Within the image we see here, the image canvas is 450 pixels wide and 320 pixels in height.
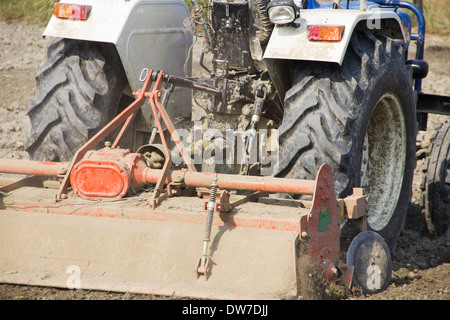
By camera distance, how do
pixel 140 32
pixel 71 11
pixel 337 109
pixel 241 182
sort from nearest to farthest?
pixel 241 182, pixel 337 109, pixel 71 11, pixel 140 32

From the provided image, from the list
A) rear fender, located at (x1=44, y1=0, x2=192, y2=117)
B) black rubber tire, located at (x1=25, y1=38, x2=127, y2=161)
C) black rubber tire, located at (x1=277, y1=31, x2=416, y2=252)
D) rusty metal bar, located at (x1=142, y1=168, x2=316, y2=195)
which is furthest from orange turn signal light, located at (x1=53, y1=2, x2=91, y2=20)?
black rubber tire, located at (x1=277, y1=31, x2=416, y2=252)

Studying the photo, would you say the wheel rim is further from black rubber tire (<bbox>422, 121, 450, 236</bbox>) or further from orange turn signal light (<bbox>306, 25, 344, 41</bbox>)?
orange turn signal light (<bbox>306, 25, 344, 41</bbox>)

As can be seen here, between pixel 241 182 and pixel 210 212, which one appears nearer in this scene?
pixel 210 212

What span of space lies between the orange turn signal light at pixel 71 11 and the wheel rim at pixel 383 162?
1955mm

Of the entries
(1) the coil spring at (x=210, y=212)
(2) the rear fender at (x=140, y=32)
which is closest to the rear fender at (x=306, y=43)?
(2) the rear fender at (x=140, y=32)

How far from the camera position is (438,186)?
4.89m

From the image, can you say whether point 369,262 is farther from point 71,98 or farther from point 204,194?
point 71,98

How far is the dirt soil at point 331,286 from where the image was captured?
317 cm

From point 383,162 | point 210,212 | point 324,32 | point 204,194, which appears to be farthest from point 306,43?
point 383,162

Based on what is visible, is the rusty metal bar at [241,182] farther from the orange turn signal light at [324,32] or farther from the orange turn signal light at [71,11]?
the orange turn signal light at [71,11]

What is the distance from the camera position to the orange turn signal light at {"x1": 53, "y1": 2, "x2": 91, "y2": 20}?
3.96 meters

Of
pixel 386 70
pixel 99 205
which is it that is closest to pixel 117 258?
pixel 99 205

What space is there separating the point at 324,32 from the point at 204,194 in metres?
1.08
